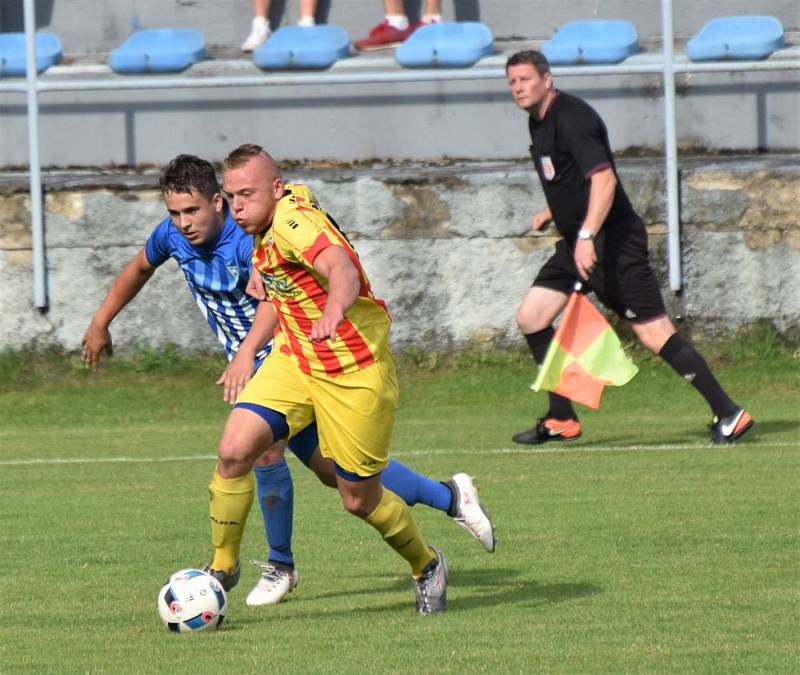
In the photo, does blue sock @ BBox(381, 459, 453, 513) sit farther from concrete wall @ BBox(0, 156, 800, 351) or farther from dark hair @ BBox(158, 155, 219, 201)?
concrete wall @ BBox(0, 156, 800, 351)

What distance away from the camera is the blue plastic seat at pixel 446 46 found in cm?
1314

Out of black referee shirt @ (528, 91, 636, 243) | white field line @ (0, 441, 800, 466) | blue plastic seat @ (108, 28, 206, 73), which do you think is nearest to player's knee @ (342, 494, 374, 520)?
white field line @ (0, 441, 800, 466)

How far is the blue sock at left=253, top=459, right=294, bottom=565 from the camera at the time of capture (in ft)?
19.2

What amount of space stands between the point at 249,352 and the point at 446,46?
798 cm

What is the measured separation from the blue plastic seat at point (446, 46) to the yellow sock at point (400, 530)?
8.15 m

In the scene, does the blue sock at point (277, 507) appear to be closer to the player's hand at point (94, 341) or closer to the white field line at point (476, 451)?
the player's hand at point (94, 341)

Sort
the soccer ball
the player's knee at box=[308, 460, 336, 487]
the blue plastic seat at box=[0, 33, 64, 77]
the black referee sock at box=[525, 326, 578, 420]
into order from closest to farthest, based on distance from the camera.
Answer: the soccer ball < the player's knee at box=[308, 460, 336, 487] < the black referee sock at box=[525, 326, 578, 420] < the blue plastic seat at box=[0, 33, 64, 77]

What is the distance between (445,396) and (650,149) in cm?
294

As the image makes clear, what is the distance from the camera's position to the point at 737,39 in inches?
508

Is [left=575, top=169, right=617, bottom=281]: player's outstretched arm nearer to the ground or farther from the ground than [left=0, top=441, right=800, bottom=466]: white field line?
farther from the ground

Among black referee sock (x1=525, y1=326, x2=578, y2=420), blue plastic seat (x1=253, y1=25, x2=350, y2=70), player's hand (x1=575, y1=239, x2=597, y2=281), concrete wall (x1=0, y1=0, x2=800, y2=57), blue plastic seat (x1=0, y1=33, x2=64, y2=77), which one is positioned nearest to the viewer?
player's hand (x1=575, y1=239, x2=597, y2=281)

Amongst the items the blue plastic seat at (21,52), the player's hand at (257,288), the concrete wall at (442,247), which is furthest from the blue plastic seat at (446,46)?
the player's hand at (257,288)

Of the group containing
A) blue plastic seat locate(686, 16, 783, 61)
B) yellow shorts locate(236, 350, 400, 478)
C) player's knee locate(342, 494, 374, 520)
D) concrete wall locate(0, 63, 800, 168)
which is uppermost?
blue plastic seat locate(686, 16, 783, 61)

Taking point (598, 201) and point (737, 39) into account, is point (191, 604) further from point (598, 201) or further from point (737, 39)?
point (737, 39)
